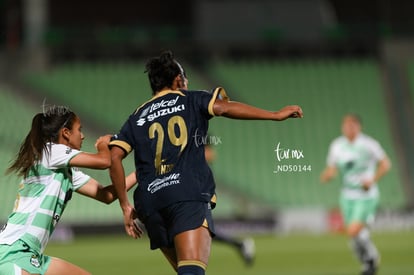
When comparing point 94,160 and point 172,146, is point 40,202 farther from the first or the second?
point 172,146

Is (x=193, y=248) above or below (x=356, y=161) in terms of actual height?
below

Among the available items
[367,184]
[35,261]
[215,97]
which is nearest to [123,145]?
[215,97]

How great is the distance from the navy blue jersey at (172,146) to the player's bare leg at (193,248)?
0.25 metres

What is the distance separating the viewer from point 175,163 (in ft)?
21.4

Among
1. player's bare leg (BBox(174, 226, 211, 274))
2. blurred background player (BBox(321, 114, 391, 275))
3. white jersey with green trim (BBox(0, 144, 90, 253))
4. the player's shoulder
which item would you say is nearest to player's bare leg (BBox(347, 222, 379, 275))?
blurred background player (BBox(321, 114, 391, 275))

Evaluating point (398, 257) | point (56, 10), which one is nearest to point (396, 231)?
point (398, 257)

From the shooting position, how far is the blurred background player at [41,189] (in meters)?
6.32

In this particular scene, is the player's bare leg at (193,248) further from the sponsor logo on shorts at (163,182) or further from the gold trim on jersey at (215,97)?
the gold trim on jersey at (215,97)

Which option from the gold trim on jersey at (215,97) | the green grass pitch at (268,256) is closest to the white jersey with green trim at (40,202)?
the gold trim on jersey at (215,97)

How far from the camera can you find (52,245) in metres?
20.5

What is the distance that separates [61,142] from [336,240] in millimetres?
14151

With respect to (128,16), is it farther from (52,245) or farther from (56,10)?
(52,245)

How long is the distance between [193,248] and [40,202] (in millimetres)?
1121

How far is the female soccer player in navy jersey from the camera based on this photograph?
20.9 ft
